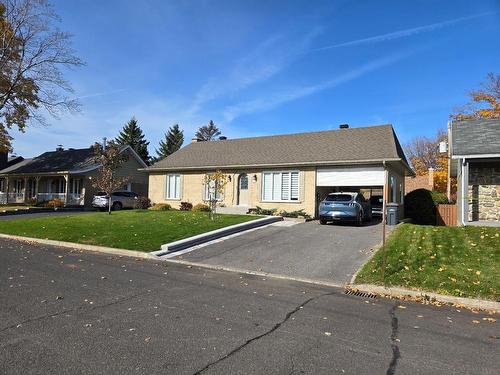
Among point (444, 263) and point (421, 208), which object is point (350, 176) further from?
point (444, 263)

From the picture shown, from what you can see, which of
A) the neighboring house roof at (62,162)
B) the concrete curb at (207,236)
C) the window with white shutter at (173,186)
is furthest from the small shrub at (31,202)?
the concrete curb at (207,236)

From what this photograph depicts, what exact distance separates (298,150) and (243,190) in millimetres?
4140

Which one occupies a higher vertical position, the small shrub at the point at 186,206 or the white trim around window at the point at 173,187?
the white trim around window at the point at 173,187

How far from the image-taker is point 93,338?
4.80 metres

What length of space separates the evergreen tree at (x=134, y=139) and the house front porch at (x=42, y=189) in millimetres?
22959

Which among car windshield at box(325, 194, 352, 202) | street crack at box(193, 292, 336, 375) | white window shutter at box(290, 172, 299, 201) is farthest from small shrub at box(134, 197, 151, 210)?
street crack at box(193, 292, 336, 375)

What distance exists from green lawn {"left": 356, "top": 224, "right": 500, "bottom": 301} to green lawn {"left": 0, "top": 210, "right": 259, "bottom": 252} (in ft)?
22.8

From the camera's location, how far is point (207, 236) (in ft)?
46.4

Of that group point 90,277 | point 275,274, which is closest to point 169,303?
point 90,277

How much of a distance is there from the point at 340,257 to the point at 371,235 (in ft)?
13.7

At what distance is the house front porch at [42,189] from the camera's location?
117 ft

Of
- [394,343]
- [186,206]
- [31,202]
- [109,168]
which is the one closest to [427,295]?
[394,343]

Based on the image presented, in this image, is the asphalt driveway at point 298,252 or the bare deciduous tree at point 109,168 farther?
the bare deciduous tree at point 109,168

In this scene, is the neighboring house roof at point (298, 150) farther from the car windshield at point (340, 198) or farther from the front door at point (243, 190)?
the car windshield at point (340, 198)
